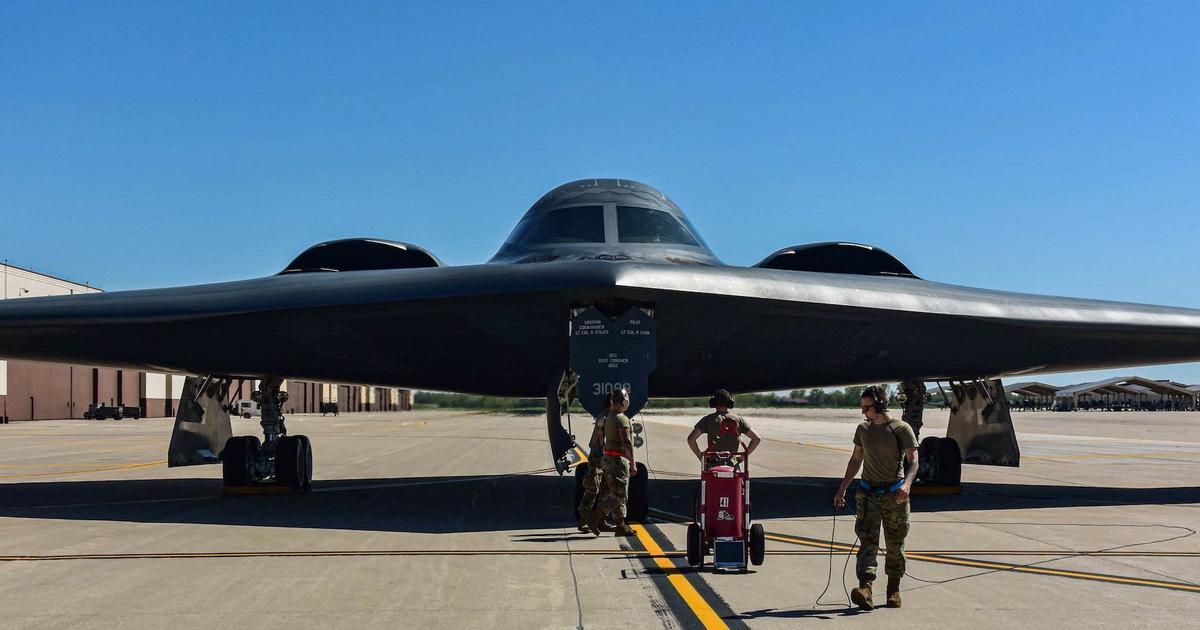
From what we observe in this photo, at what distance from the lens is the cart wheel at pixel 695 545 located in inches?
296

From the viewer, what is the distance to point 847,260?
14805 mm

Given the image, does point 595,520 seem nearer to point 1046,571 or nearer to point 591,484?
point 591,484

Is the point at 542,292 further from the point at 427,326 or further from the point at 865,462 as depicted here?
the point at 865,462

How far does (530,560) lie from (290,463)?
7223 millimetres

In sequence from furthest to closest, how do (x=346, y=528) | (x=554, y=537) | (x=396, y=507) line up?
(x=396, y=507) → (x=346, y=528) → (x=554, y=537)

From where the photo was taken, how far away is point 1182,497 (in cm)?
1405

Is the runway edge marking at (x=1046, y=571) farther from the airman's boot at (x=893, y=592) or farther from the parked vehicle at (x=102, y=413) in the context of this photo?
the parked vehicle at (x=102, y=413)

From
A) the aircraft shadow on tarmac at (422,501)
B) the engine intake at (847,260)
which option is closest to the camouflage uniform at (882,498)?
the aircraft shadow on tarmac at (422,501)

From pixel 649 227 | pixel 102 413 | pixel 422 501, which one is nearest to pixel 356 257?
pixel 422 501

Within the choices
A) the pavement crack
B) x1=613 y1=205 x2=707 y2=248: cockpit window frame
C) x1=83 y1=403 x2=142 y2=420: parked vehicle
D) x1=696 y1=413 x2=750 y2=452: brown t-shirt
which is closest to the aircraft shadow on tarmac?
the pavement crack

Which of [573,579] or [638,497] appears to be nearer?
[573,579]

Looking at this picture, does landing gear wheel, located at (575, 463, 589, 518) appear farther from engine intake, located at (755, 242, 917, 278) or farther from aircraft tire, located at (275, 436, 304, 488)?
engine intake, located at (755, 242, 917, 278)

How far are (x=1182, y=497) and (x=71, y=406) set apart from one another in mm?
66016

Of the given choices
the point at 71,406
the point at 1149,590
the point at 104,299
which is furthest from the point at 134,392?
the point at 1149,590
